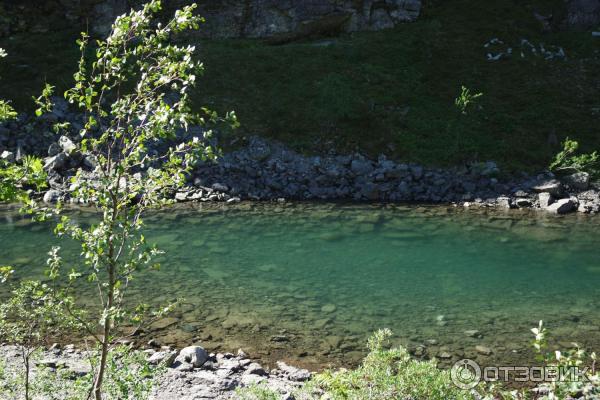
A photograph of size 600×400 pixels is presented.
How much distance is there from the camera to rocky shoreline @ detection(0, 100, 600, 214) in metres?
17.0

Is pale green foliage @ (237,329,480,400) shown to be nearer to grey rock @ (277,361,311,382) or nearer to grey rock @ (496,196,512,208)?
grey rock @ (277,361,311,382)

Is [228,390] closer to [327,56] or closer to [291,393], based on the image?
[291,393]

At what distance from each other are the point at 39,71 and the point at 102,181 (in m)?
21.1

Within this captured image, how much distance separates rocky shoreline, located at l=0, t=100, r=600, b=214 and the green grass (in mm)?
797

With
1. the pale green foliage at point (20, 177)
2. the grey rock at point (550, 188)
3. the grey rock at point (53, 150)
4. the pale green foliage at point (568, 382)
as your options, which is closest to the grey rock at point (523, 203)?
the grey rock at point (550, 188)

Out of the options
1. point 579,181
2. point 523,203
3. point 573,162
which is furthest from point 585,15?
point 523,203

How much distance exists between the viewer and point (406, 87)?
22.0 meters

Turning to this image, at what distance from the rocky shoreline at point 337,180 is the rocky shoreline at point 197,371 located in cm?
930

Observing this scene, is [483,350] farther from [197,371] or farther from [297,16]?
[297,16]

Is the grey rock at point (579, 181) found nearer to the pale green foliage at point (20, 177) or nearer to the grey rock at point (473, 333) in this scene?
the grey rock at point (473, 333)

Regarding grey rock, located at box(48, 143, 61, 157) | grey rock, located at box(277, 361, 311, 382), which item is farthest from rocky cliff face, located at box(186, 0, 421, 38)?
grey rock, located at box(277, 361, 311, 382)

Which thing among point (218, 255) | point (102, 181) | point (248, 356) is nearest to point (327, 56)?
point (218, 255)

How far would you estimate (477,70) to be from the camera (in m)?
22.9

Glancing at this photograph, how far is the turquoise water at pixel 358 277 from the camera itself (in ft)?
30.2
